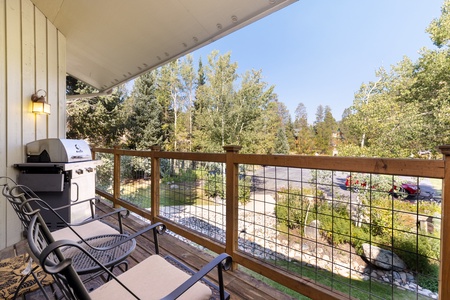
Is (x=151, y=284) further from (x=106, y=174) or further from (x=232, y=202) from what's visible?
(x=106, y=174)

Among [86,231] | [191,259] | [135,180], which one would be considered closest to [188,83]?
[135,180]

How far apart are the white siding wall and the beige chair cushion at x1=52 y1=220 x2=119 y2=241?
1.37 m

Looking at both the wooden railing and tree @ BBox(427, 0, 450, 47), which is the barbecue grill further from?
tree @ BBox(427, 0, 450, 47)

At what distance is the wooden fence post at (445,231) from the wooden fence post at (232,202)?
1.32m

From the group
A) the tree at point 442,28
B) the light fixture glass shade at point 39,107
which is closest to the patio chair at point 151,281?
the light fixture glass shade at point 39,107

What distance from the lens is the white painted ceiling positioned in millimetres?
2498

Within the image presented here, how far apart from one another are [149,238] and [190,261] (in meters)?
0.75

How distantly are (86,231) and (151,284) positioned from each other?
38.2 inches

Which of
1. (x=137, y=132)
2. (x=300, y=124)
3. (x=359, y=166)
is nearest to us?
(x=359, y=166)

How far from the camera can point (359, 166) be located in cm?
131

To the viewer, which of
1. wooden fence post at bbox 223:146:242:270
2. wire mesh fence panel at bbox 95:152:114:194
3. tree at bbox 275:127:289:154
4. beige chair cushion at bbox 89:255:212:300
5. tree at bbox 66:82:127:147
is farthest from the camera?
tree at bbox 275:127:289:154

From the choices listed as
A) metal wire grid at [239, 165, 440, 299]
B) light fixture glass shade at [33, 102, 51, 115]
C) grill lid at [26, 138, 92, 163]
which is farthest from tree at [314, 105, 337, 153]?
light fixture glass shade at [33, 102, 51, 115]

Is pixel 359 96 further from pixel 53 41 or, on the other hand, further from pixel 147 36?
pixel 53 41

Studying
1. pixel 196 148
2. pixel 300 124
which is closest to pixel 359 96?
pixel 300 124
